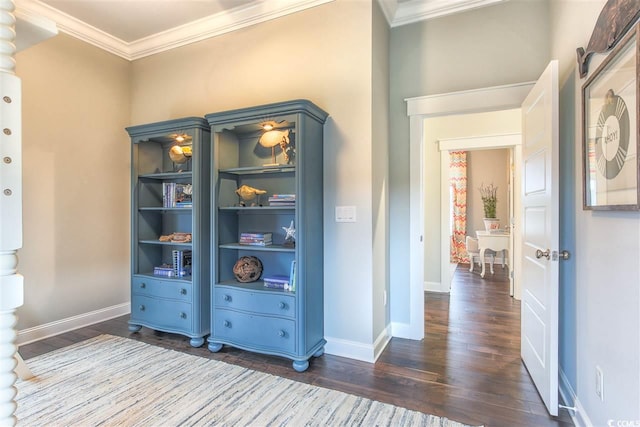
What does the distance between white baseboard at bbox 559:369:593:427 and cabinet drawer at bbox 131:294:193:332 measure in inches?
106

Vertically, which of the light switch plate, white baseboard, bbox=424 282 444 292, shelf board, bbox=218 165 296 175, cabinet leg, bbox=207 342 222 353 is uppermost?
shelf board, bbox=218 165 296 175

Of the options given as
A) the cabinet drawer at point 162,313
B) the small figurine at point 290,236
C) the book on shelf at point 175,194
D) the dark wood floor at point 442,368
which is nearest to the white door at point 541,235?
Result: the dark wood floor at point 442,368

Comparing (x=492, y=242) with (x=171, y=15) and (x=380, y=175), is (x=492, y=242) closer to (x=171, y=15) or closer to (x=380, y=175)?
(x=380, y=175)

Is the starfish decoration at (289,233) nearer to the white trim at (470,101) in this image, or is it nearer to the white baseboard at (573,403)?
the white trim at (470,101)

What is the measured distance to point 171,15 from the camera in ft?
9.98

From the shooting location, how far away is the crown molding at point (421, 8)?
266cm

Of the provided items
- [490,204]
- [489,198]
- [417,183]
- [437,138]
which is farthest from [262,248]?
[489,198]

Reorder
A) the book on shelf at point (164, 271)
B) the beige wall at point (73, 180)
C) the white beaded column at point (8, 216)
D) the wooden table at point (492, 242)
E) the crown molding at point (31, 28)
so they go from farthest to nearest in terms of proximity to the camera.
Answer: the wooden table at point (492, 242), the book on shelf at point (164, 271), the beige wall at point (73, 180), the crown molding at point (31, 28), the white beaded column at point (8, 216)

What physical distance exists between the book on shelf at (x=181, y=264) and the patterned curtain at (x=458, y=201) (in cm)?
580

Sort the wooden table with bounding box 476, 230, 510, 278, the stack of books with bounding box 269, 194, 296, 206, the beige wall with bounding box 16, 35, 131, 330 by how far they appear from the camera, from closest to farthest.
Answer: the stack of books with bounding box 269, 194, 296, 206, the beige wall with bounding box 16, 35, 131, 330, the wooden table with bounding box 476, 230, 510, 278

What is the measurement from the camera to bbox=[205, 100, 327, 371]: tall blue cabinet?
2.32 meters

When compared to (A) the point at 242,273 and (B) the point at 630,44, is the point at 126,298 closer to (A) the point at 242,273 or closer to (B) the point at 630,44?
(A) the point at 242,273

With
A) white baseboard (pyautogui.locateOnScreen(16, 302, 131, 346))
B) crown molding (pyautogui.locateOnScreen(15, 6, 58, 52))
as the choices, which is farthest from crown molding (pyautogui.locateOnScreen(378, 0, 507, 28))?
white baseboard (pyautogui.locateOnScreen(16, 302, 131, 346))

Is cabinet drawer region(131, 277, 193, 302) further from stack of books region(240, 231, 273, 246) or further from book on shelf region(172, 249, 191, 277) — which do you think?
stack of books region(240, 231, 273, 246)
